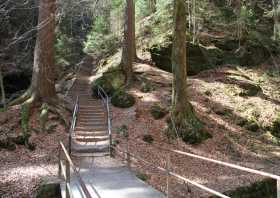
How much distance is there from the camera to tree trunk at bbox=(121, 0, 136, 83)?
23.7m

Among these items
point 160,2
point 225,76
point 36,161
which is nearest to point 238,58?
point 225,76

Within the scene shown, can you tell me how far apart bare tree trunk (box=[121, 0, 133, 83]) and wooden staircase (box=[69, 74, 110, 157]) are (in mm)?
2550

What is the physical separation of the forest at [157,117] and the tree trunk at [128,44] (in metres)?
0.07

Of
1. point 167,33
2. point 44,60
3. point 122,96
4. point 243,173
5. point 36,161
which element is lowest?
point 243,173

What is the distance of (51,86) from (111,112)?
3397mm

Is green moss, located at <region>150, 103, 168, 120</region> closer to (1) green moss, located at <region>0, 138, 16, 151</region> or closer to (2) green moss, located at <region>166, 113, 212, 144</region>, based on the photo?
(2) green moss, located at <region>166, 113, 212, 144</region>

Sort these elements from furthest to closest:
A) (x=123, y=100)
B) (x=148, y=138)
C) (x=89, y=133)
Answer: (x=123, y=100) < (x=89, y=133) < (x=148, y=138)

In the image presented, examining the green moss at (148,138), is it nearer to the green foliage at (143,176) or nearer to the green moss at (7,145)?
the green foliage at (143,176)

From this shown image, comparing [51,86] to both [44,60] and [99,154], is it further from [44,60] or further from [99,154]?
[99,154]

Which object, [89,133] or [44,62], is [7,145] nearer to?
[89,133]

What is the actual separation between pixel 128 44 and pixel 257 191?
13.9 meters

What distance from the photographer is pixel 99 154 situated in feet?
47.8

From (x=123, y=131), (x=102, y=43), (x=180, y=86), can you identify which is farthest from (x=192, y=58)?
(x=123, y=131)

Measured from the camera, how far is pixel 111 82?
23562 mm
